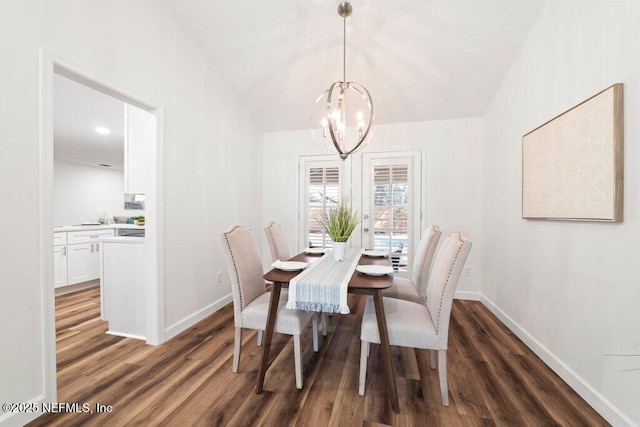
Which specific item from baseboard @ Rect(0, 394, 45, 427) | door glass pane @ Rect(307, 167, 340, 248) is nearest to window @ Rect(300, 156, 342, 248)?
door glass pane @ Rect(307, 167, 340, 248)

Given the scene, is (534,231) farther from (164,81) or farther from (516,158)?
(164,81)

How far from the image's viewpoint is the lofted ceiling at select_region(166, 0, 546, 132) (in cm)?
236

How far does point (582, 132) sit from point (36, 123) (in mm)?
3213

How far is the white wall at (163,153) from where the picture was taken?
139cm

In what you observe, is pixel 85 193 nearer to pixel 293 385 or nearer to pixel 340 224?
pixel 340 224

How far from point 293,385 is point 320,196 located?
8.77 feet

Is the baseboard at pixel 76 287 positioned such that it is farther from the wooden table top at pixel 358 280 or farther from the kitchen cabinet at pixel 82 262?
the wooden table top at pixel 358 280

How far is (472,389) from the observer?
174 centimetres

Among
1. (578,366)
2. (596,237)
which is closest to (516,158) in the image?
(596,237)

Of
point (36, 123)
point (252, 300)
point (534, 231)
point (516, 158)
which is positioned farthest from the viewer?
point (516, 158)

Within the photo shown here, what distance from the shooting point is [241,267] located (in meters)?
1.89

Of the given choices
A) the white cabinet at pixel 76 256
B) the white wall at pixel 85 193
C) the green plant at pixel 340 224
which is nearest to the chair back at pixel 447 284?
the green plant at pixel 340 224

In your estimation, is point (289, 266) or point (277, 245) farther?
point (277, 245)

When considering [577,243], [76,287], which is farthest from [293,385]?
[76,287]
